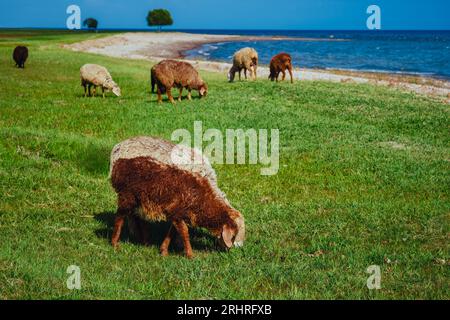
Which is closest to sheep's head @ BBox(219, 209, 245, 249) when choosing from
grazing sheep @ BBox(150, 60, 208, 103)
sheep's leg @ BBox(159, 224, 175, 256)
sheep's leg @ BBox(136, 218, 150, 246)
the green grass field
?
the green grass field

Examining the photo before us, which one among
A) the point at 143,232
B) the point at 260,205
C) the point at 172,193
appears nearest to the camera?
the point at 172,193

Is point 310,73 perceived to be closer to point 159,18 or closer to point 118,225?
point 118,225

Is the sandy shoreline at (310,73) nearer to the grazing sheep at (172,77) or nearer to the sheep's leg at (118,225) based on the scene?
the grazing sheep at (172,77)

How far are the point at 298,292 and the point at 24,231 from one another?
4.98 m

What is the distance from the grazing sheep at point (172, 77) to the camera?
23891 mm

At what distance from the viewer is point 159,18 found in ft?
647

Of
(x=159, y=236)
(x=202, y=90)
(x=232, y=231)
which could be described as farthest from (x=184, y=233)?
(x=202, y=90)

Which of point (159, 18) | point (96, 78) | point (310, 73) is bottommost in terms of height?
point (310, 73)

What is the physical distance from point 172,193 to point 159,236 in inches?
62.4

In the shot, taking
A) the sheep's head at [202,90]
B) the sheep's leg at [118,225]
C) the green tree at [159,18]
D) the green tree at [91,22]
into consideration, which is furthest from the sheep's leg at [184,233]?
the green tree at [159,18]

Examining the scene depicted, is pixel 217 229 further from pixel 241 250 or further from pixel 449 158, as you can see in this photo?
pixel 449 158

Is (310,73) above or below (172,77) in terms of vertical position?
below
